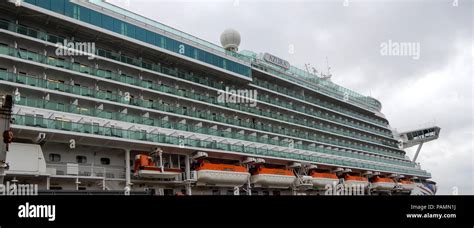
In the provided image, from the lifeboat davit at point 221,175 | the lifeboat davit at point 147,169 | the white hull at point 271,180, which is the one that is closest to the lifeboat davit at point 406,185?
the white hull at point 271,180

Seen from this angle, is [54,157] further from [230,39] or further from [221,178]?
[230,39]

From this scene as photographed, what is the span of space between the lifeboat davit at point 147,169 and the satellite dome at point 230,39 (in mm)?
19814

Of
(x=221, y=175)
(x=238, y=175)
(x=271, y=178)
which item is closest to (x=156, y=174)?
(x=221, y=175)

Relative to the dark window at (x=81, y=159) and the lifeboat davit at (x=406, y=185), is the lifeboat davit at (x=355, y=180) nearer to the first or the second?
the lifeboat davit at (x=406, y=185)

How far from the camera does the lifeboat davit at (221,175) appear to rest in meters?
35.9

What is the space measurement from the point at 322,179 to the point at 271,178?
29.5 ft

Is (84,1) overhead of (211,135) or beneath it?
overhead
